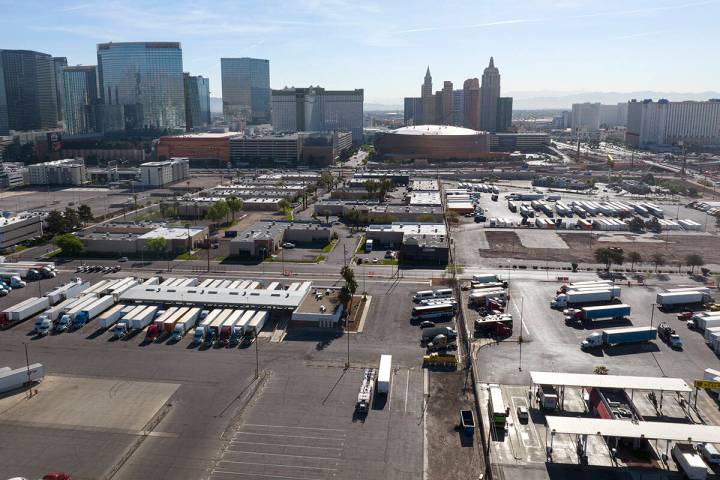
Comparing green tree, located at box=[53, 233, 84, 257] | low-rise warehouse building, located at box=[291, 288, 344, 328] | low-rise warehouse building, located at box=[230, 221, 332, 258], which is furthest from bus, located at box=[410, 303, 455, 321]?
green tree, located at box=[53, 233, 84, 257]

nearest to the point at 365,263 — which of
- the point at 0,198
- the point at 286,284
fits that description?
the point at 286,284

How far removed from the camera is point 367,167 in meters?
94.1

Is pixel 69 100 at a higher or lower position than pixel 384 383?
higher

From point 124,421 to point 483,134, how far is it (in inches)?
3825

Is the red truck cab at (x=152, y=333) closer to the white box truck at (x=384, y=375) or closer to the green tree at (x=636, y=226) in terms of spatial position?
the white box truck at (x=384, y=375)

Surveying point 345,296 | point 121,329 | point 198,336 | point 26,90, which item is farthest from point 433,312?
point 26,90

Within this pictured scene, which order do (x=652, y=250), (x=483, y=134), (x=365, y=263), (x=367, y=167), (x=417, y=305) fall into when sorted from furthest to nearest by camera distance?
(x=483, y=134), (x=367, y=167), (x=652, y=250), (x=365, y=263), (x=417, y=305)

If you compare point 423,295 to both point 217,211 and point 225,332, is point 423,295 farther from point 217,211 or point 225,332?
point 217,211

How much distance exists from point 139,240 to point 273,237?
32.6ft

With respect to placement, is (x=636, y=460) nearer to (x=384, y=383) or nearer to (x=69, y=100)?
(x=384, y=383)

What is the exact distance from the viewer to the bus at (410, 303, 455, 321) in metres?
28.1

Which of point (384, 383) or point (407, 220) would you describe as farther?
point (407, 220)

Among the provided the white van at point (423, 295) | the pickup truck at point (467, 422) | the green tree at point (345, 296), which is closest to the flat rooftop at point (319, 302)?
the green tree at point (345, 296)

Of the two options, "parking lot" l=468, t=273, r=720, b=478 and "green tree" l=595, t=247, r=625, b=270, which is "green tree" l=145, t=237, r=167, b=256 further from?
"green tree" l=595, t=247, r=625, b=270
